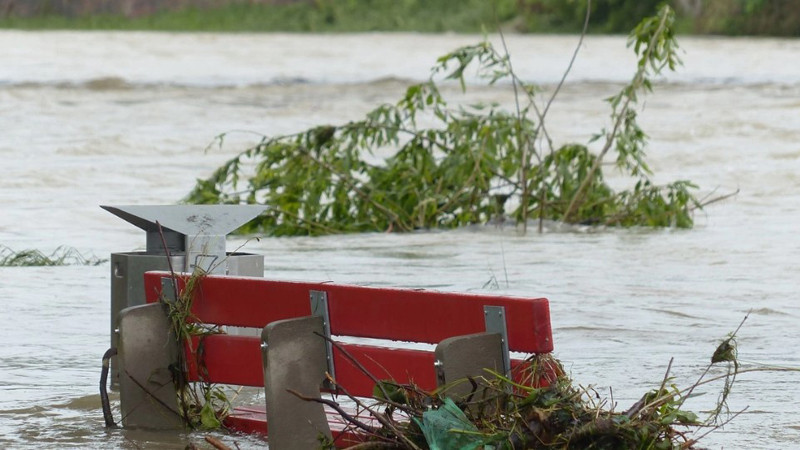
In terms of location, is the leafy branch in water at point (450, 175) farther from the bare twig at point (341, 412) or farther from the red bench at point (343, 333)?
the bare twig at point (341, 412)

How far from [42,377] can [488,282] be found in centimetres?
376

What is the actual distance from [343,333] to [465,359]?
0.56 meters

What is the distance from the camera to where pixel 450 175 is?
12.5 m

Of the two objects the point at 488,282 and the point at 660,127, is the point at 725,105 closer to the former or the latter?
the point at 660,127

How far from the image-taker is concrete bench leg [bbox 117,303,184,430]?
5.37 m

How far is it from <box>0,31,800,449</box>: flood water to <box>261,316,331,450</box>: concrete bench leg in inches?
22.1

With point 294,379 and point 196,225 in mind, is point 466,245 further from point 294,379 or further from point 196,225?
point 294,379

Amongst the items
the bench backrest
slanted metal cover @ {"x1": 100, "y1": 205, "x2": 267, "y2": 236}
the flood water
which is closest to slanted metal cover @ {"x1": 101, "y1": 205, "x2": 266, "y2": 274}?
slanted metal cover @ {"x1": 100, "y1": 205, "x2": 267, "y2": 236}

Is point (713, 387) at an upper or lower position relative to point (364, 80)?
lower

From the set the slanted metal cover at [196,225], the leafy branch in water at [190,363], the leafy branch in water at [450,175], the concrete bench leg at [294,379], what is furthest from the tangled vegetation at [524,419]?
the leafy branch in water at [450,175]

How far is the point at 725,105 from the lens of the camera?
31500 mm

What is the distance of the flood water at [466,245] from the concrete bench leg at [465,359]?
1.21 m

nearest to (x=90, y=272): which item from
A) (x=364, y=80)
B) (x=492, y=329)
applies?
(x=492, y=329)

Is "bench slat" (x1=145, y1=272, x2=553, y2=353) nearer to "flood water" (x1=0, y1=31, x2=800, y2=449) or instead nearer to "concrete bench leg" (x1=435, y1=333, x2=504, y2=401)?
"concrete bench leg" (x1=435, y1=333, x2=504, y2=401)
